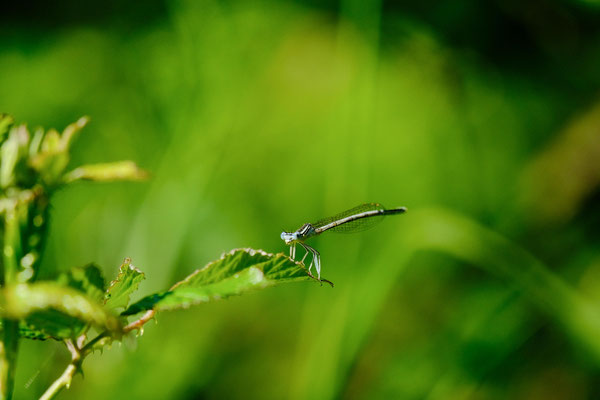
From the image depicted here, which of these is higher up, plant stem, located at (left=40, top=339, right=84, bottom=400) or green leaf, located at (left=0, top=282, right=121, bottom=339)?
green leaf, located at (left=0, top=282, right=121, bottom=339)

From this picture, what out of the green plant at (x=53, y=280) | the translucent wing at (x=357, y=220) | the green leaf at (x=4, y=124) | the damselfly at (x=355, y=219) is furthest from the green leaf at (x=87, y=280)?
the translucent wing at (x=357, y=220)

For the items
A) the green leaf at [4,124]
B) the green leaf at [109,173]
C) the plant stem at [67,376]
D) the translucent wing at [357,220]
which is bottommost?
the plant stem at [67,376]

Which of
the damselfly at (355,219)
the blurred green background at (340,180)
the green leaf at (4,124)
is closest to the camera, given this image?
the green leaf at (4,124)

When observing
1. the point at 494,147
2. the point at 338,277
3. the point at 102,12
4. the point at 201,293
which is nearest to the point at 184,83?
the point at 102,12

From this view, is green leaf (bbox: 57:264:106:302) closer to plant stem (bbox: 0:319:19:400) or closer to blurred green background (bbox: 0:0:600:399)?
plant stem (bbox: 0:319:19:400)

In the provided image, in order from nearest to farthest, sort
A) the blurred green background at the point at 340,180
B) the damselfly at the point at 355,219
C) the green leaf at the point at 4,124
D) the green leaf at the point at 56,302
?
the green leaf at the point at 56,302
the green leaf at the point at 4,124
the damselfly at the point at 355,219
the blurred green background at the point at 340,180

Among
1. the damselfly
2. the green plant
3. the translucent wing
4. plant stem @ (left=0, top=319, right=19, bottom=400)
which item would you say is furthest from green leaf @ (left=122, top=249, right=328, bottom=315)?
the translucent wing

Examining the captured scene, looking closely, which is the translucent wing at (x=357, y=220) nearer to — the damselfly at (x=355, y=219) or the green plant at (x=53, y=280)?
the damselfly at (x=355, y=219)

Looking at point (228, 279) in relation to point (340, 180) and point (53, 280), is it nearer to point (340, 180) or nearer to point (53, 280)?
point (53, 280)
